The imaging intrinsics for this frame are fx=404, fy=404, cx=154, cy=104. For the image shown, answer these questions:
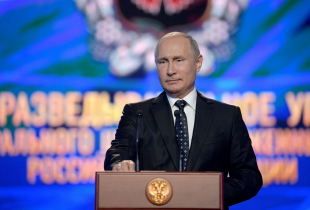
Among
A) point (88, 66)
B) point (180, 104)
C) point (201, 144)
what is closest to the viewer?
point (201, 144)

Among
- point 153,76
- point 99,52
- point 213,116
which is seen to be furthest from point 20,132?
point 213,116

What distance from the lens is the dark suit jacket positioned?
5.61 ft

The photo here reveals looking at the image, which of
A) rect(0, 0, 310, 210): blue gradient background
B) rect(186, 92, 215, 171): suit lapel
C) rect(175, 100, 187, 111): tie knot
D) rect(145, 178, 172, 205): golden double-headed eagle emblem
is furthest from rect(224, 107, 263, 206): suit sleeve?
rect(0, 0, 310, 210): blue gradient background

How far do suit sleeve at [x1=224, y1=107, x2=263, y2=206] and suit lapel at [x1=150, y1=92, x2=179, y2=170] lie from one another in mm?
252

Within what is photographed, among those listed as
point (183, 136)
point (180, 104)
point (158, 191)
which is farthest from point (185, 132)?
point (158, 191)

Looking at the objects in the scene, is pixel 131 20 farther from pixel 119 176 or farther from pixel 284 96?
pixel 119 176

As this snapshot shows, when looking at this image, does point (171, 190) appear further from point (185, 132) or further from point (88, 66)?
point (88, 66)

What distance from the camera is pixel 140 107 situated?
6.28 feet

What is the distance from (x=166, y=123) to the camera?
5.90 ft

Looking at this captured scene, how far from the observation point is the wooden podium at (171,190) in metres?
1.28

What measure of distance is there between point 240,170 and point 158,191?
594mm

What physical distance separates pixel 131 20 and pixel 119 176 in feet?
8.62

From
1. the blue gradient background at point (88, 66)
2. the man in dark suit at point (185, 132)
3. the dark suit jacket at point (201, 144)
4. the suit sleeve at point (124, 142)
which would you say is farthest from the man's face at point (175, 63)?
the blue gradient background at point (88, 66)

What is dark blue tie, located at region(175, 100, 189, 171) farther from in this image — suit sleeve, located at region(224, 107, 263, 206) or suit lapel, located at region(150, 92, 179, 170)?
suit sleeve, located at region(224, 107, 263, 206)
